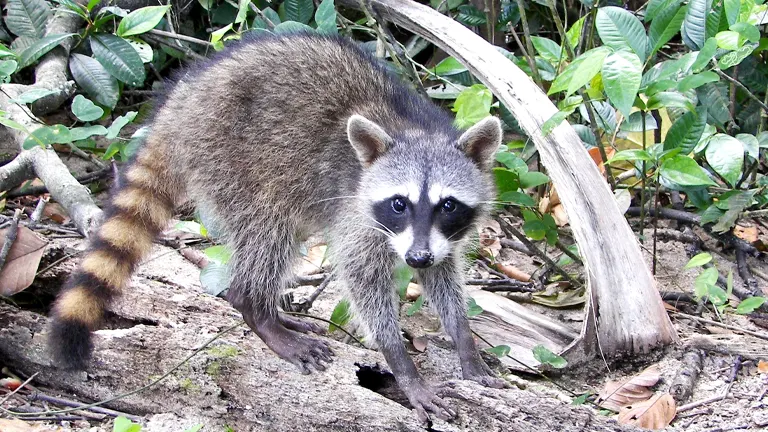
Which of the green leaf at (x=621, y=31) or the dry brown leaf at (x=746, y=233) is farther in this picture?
the dry brown leaf at (x=746, y=233)

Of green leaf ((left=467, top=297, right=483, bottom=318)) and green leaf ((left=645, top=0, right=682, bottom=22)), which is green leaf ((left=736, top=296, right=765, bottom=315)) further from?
green leaf ((left=645, top=0, right=682, bottom=22))

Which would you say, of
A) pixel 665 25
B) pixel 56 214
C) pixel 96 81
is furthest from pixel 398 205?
pixel 56 214

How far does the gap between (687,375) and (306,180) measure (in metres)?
2.13

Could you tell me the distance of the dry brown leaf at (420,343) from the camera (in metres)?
4.28

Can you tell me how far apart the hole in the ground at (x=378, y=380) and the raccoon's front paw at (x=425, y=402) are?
15 cm

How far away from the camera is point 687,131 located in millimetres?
4223

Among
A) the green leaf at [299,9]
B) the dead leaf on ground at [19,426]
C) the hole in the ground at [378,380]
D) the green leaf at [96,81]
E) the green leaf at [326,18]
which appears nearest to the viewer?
the dead leaf on ground at [19,426]

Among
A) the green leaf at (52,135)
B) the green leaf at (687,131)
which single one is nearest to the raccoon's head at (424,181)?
the green leaf at (687,131)

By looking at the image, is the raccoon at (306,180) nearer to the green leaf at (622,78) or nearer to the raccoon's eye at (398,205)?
the raccoon's eye at (398,205)

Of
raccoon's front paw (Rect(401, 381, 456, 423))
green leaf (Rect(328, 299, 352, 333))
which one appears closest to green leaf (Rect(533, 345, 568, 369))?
raccoon's front paw (Rect(401, 381, 456, 423))

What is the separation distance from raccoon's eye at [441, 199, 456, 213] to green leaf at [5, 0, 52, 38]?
10.7 feet

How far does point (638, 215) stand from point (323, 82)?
8.30 ft

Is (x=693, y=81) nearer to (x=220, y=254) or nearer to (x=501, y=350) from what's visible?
(x=501, y=350)

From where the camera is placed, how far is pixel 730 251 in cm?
529
